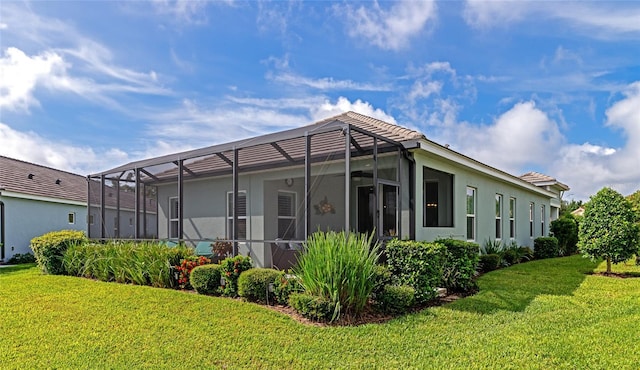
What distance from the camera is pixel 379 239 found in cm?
791

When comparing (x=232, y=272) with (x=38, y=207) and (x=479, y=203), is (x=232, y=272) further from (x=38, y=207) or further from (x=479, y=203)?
(x=38, y=207)

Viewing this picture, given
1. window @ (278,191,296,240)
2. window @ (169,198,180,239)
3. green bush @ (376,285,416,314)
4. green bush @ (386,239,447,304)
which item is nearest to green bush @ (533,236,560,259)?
window @ (278,191,296,240)

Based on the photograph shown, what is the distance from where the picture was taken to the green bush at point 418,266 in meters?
6.81

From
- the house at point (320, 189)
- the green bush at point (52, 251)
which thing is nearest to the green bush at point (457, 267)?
the house at point (320, 189)

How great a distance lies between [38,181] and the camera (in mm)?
19312

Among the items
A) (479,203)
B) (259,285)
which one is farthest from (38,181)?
(479,203)

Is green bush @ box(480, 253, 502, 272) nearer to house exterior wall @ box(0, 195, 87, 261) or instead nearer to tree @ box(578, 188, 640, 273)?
tree @ box(578, 188, 640, 273)

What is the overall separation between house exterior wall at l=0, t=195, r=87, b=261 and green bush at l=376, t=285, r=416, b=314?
16929mm

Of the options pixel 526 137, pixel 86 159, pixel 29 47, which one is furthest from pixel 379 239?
pixel 526 137

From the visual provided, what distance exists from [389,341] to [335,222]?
7.51 m

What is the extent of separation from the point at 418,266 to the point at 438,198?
5.23 m

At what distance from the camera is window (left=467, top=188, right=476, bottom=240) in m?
11.8

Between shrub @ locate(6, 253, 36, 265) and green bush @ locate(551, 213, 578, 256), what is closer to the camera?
shrub @ locate(6, 253, 36, 265)

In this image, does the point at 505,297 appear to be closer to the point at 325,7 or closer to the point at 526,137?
the point at 325,7
